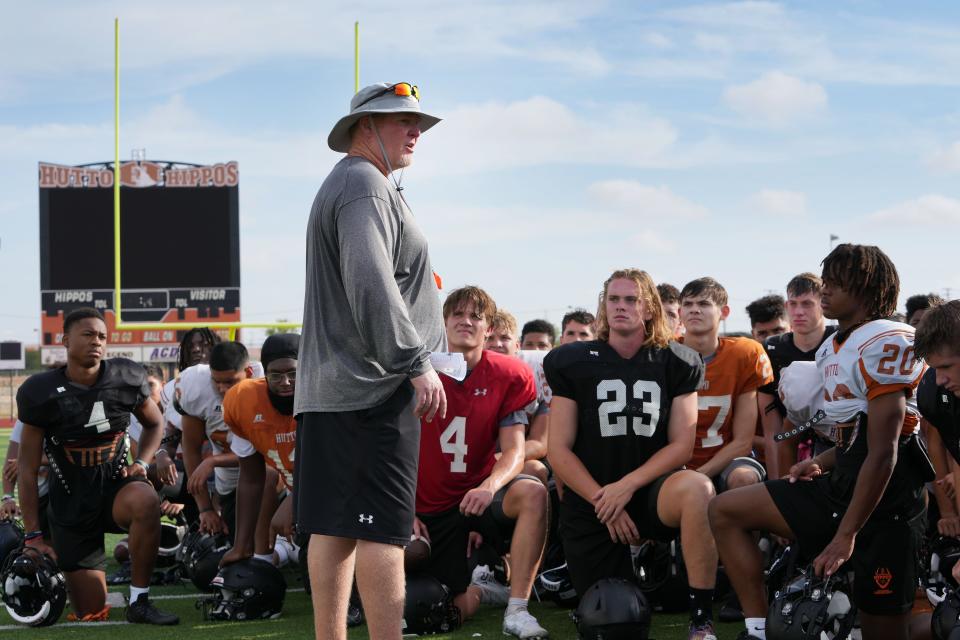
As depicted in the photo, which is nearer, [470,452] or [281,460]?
[470,452]

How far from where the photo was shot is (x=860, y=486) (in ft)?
11.9

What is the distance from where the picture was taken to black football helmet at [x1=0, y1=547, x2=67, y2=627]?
4.95 metres

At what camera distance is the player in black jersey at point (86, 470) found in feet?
16.9

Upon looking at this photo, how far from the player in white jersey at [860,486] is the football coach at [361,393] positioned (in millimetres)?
1468

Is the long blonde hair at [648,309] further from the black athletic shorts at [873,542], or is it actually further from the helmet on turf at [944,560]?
the helmet on turf at [944,560]

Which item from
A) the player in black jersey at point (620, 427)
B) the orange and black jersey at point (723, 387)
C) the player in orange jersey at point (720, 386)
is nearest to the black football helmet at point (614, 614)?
the player in black jersey at point (620, 427)

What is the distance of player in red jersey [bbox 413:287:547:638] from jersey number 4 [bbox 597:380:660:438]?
508 mm

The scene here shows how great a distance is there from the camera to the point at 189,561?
227 inches

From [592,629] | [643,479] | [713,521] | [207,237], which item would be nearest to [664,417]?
[643,479]

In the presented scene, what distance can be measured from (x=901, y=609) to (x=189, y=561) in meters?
3.63

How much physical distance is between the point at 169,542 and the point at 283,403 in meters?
2.01

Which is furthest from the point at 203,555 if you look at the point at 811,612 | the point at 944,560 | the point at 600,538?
the point at 944,560

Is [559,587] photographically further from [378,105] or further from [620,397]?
[378,105]

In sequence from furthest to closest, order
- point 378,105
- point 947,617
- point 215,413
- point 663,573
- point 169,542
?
point 169,542
point 215,413
point 663,573
point 947,617
point 378,105
